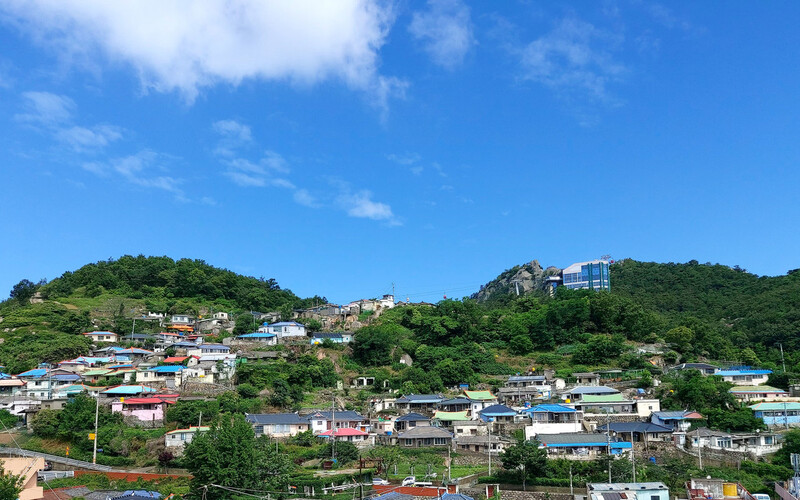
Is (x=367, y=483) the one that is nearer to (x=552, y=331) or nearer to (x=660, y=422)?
(x=660, y=422)

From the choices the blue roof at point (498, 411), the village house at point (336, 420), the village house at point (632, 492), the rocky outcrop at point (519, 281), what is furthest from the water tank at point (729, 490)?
the rocky outcrop at point (519, 281)

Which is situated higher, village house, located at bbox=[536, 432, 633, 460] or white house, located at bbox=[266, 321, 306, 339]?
white house, located at bbox=[266, 321, 306, 339]

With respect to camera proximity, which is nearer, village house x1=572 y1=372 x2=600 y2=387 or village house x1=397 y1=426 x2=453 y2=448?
village house x1=397 y1=426 x2=453 y2=448

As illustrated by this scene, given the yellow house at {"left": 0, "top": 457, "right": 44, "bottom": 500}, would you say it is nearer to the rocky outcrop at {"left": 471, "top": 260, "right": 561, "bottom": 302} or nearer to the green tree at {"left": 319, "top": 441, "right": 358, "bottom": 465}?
the green tree at {"left": 319, "top": 441, "right": 358, "bottom": 465}

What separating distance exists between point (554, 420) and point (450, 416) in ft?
20.5

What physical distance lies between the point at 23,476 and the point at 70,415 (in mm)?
14785

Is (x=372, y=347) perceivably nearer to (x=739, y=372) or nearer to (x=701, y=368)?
(x=701, y=368)

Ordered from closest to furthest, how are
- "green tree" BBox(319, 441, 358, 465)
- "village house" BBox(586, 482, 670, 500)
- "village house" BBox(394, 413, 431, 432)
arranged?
"village house" BBox(586, 482, 670, 500), "green tree" BBox(319, 441, 358, 465), "village house" BBox(394, 413, 431, 432)

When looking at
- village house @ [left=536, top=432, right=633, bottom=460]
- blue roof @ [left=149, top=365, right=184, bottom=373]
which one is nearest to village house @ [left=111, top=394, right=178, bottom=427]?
blue roof @ [left=149, top=365, right=184, bottom=373]

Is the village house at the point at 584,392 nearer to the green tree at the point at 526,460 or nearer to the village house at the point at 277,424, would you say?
the green tree at the point at 526,460

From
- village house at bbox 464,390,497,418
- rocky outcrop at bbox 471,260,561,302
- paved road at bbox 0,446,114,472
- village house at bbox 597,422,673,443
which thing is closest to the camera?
paved road at bbox 0,446,114,472

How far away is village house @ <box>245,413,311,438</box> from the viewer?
1363 inches

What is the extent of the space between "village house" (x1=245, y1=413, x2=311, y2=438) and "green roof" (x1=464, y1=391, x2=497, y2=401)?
11.6 meters

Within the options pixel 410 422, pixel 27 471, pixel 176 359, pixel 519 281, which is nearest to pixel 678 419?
pixel 410 422
